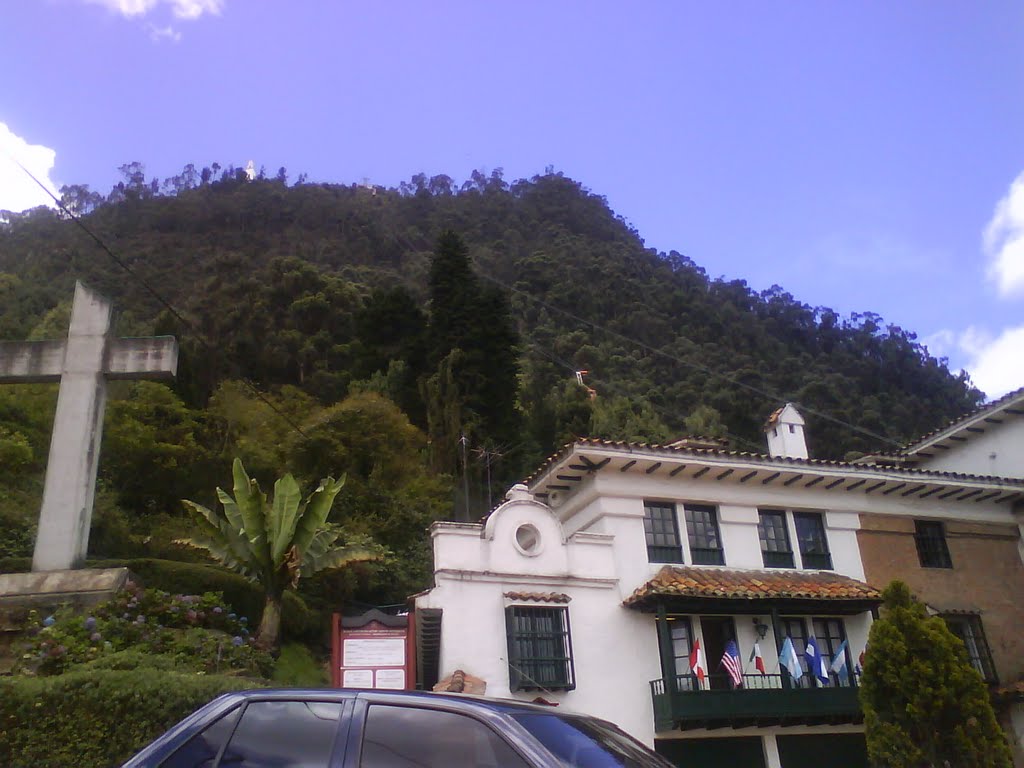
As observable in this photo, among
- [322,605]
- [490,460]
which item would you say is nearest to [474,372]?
[490,460]

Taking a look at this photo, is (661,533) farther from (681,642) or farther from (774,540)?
(774,540)

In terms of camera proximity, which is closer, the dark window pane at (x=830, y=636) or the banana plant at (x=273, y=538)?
the banana plant at (x=273, y=538)

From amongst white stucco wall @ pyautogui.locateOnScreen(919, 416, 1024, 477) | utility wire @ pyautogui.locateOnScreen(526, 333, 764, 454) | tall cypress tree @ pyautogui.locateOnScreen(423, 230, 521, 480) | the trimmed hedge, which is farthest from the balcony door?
utility wire @ pyautogui.locateOnScreen(526, 333, 764, 454)

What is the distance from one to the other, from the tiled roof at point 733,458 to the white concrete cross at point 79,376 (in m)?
7.78

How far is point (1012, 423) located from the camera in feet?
76.0

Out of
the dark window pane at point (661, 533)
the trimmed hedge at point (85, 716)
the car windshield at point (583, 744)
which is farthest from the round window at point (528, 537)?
the car windshield at point (583, 744)

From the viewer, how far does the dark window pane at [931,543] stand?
21031 millimetres

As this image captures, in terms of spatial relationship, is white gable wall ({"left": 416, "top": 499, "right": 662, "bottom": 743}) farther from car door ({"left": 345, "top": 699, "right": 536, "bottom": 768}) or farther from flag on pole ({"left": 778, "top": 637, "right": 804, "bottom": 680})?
car door ({"left": 345, "top": 699, "right": 536, "bottom": 768})

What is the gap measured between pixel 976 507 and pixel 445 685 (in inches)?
584

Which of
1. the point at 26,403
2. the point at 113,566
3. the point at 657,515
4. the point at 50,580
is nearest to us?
the point at 50,580

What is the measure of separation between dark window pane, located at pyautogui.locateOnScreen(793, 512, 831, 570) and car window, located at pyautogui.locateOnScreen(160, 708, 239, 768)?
17.4 meters

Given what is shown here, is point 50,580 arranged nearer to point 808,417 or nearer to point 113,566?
point 113,566

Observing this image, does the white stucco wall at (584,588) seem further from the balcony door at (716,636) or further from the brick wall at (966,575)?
the brick wall at (966,575)

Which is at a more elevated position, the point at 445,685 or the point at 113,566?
the point at 113,566
